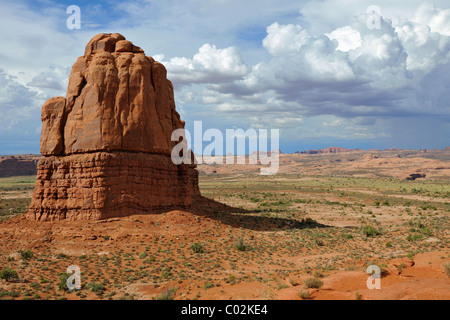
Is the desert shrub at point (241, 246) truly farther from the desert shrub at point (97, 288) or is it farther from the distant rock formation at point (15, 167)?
the distant rock formation at point (15, 167)

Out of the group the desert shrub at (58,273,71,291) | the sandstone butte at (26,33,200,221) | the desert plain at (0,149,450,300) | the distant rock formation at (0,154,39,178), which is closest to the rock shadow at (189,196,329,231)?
the desert plain at (0,149,450,300)

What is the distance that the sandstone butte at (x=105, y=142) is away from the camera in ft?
79.5

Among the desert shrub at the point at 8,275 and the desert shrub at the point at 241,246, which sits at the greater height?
the desert shrub at the point at 8,275

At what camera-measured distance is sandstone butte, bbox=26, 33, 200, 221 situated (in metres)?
24.2

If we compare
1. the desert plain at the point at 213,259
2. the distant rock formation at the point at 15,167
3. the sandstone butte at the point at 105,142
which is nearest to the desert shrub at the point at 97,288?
the desert plain at the point at 213,259

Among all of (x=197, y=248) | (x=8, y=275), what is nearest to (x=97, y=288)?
(x=8, y=275)

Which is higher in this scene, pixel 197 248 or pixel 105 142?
pixel 105 142

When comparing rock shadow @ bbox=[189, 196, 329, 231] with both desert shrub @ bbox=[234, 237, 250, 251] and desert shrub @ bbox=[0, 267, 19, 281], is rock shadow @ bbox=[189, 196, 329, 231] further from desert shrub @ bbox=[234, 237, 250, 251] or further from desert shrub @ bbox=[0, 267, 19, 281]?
desert shrub @ bbox=[0, 267, 19, 281]

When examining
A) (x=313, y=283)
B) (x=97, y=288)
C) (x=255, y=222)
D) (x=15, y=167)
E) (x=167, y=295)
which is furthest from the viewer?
(x=15, y=167)

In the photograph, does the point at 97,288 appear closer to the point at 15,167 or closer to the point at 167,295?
the point at 167,295

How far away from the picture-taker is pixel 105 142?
24453 mm
